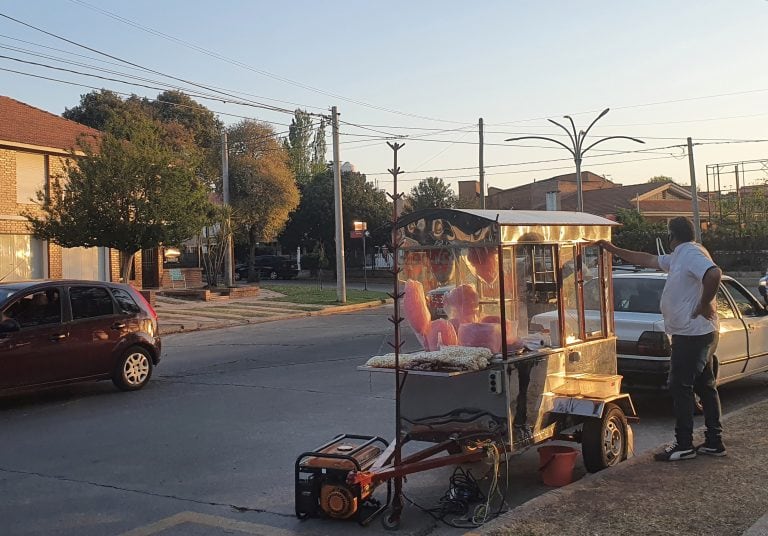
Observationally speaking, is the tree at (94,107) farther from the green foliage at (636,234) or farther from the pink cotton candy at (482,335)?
the pink cotton candy at (482,335)

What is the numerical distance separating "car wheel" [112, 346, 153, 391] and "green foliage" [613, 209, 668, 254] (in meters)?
33.9

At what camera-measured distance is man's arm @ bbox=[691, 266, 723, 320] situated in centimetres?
555

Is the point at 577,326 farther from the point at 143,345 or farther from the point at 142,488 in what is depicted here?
the point at 143,345

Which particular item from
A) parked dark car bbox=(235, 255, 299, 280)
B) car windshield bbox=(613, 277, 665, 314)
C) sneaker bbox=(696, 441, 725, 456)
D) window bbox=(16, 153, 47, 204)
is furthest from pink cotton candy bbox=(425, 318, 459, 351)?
parked dark car bbox=(235, 255, 299, 280)

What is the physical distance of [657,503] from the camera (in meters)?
4.71

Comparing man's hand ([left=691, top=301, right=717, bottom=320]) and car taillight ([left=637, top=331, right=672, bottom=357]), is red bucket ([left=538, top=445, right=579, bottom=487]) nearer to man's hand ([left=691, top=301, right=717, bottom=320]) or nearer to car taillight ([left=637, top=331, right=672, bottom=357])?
man's hand ([left=691, top=301, right=717, bottom=320])

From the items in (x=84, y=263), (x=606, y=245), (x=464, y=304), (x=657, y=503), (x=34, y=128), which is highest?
(x=34, y=128)

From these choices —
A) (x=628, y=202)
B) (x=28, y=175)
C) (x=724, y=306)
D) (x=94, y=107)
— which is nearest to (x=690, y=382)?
(x=724, y=306)

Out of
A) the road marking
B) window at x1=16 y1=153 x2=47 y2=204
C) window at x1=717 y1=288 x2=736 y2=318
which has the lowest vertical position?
the road marking

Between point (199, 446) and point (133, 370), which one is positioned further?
point (133, 370)

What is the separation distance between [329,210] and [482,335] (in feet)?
137

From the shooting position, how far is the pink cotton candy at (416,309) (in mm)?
5695

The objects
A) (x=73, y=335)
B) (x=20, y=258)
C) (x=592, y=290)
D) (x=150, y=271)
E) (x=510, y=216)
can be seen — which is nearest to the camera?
(x=510, y=216)

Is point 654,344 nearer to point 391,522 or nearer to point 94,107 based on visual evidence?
point 391,522
